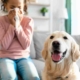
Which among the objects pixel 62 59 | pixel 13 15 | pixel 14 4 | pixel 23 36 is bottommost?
pixel 62 59

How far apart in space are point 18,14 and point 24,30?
0.54 feet

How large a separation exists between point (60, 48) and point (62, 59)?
0.11 meters

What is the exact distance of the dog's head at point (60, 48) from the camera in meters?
1.35

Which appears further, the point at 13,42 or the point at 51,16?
the point at 51,16

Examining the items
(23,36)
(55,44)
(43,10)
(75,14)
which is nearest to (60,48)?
(55,44)

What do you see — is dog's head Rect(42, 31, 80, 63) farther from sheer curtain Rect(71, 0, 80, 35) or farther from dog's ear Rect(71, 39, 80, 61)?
sheer curtain Rect(71, 0, 80, 35)

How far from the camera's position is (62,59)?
1.40 metres

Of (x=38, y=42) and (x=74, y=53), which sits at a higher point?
(x=74, y=53)

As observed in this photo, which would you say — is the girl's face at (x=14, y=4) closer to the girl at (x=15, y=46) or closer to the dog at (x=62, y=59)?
the girl at (x=15, y=46)

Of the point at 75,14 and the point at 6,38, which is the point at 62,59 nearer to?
the point at 6,38

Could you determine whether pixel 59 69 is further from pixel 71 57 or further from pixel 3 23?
pixel 3 23

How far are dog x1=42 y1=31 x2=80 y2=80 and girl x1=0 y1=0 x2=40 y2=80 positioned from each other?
16 cm

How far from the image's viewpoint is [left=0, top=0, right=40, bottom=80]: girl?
4.99ft

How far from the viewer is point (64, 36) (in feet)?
4.79
